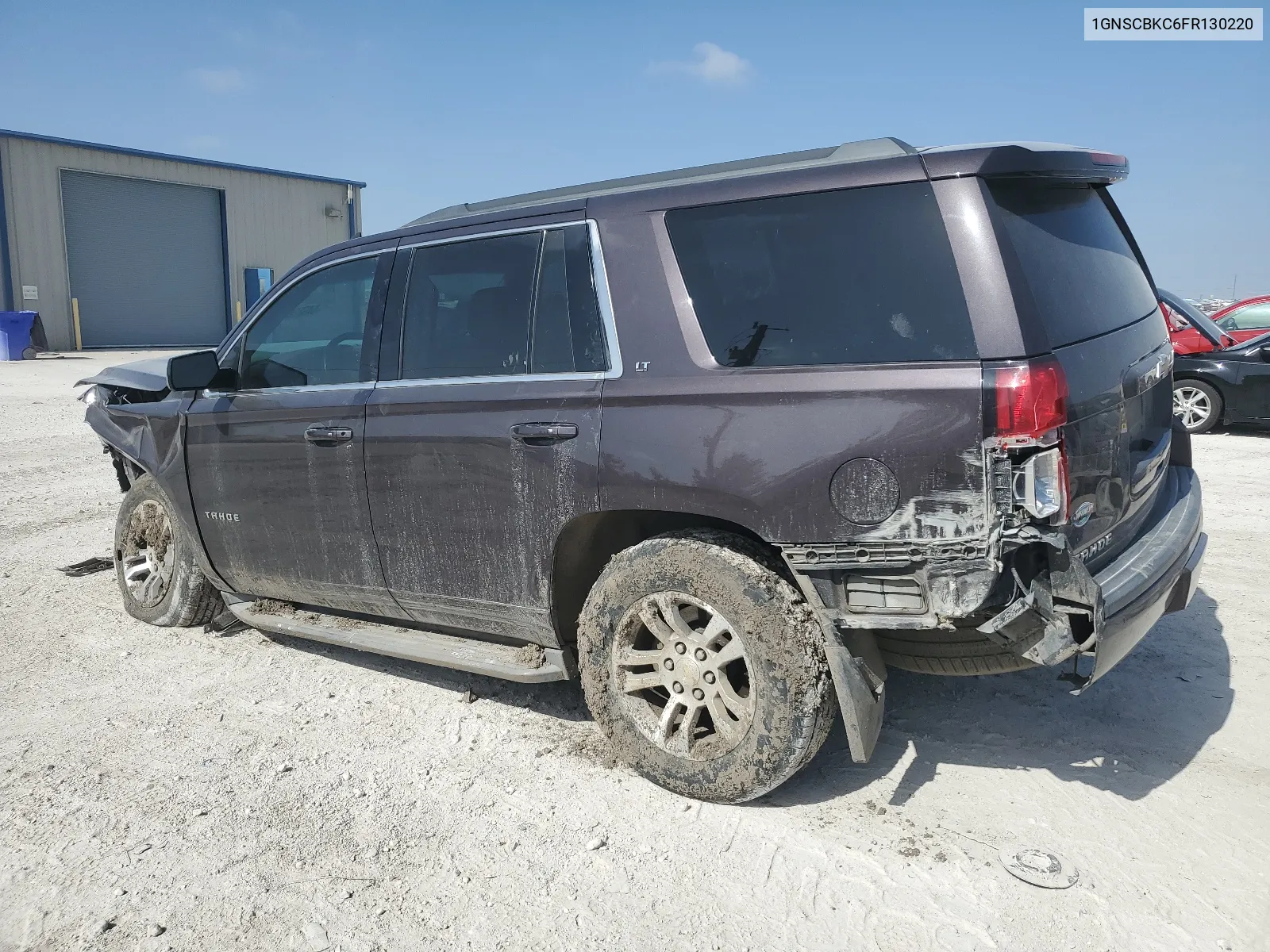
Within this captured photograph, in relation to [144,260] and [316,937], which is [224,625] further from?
[144,260]

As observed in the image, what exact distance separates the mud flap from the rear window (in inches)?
43.2

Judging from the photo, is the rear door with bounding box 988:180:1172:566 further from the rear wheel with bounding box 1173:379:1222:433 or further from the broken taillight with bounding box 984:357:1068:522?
the rear wheel with bounding box 1173:379:1222:433

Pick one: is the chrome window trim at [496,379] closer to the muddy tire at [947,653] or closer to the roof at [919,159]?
the roof at [919,159]

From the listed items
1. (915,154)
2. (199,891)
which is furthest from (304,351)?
(915,154)

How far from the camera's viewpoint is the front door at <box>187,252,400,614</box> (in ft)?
13.4

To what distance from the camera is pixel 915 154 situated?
9.36ft

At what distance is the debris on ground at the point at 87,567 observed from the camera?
6.20 meters

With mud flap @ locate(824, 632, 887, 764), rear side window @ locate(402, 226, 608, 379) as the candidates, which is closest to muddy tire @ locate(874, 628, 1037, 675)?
mud flap @ locate(824, 632, 887, 764)

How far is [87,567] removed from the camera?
20.6ft

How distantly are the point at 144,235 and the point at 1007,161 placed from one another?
31.8 m

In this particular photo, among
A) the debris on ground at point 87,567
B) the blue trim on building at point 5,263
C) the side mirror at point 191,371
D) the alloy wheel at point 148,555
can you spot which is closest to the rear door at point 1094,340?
the side mirror at point 191,371

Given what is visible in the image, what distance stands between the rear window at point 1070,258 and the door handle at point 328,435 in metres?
2.60

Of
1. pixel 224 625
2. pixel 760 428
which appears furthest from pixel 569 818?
pixel 224 625

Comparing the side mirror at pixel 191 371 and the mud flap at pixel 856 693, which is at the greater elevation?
the side mirror at pixel 191 371
